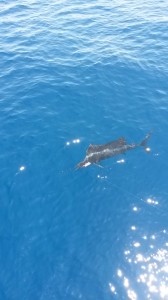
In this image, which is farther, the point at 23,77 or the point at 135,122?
the point at 23,77

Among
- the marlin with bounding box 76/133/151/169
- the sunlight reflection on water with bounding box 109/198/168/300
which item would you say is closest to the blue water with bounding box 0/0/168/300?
the sunlight reflection on water with bounding box 109/198/168/300

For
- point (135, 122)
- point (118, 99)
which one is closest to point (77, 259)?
point (135, 122)

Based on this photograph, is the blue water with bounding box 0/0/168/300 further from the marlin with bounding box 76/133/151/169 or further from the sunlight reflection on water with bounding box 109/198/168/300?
the marlin with bounding box 76/133/151/169

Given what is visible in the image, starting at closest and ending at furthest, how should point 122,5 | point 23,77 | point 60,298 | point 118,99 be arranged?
point 60,298
point 118,99
point 23,77
point 122,5

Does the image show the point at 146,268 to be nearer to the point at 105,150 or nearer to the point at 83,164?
the point at 83,164

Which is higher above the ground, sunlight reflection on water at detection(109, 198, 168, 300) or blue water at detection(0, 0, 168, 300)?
blue water at detection(0, 0, 168, 300)

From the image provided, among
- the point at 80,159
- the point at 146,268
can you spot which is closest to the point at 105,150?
the point at 80,159

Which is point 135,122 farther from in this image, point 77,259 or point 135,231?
point 77,259

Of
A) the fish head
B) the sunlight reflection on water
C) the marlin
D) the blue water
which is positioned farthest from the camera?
the marlin
